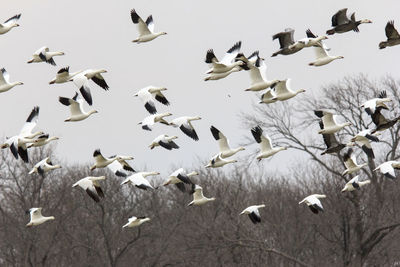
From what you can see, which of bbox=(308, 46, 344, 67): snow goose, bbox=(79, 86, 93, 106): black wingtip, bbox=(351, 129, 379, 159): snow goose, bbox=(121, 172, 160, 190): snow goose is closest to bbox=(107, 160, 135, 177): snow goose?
bbox=(121, 172, 160, 190): snow goose

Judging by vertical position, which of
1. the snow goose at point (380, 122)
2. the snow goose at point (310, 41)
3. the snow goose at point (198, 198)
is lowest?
the snow goose at point (198, 198)

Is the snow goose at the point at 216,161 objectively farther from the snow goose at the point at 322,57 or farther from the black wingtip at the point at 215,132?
the snow goose at the point at 322,57

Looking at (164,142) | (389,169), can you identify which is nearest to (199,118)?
(164,142)

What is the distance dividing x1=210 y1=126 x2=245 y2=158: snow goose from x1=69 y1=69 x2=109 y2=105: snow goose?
138 inches

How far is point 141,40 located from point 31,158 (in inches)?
1244

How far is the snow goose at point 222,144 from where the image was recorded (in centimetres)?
2594

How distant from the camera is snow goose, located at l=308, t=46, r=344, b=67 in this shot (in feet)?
83.5

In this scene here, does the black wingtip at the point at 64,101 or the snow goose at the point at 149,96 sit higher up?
the black wingtip at the point at 64,101

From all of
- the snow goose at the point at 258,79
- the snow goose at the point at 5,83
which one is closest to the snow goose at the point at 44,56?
the snow goose at the point at 5,83

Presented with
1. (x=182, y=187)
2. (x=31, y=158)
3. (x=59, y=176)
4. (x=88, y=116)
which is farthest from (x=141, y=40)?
(x=59, y=176)

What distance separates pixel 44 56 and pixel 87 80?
187 cm

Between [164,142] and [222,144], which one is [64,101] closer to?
[164,142]

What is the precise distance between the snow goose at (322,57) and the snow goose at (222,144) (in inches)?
127

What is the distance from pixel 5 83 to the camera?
25.5 m
